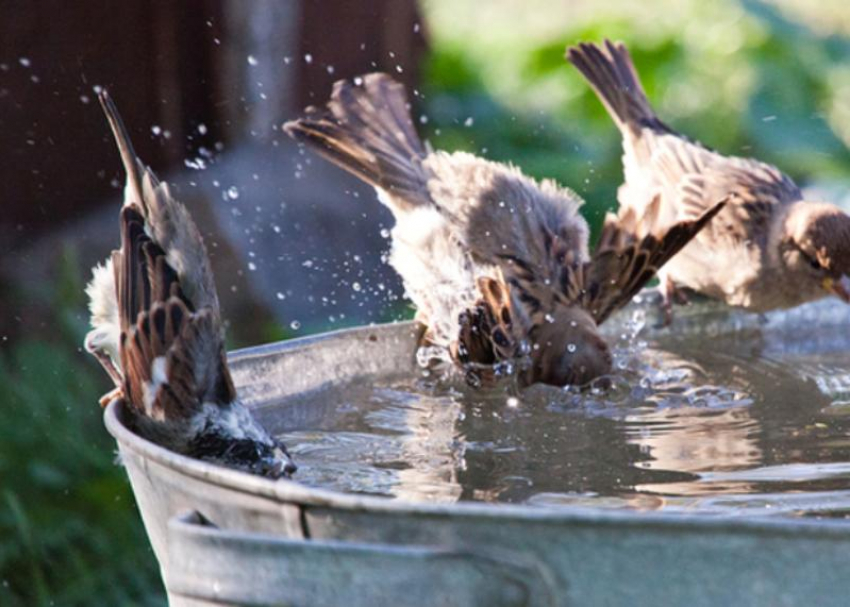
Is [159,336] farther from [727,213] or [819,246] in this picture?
[727,213]

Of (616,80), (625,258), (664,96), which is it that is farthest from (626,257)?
(664,96)

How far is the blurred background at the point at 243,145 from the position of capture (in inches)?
162

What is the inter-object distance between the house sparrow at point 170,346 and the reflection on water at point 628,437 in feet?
0.42

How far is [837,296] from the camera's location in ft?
12.3

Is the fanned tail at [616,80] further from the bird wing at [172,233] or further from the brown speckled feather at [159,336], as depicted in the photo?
the brown speckled feather at [159,336]

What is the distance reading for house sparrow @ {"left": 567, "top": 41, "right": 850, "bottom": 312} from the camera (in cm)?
384

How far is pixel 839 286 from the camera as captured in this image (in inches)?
149

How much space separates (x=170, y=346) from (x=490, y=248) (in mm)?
1398

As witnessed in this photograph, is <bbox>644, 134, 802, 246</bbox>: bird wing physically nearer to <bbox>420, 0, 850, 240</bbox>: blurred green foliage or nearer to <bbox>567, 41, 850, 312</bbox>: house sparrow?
<bbox>567, 41, 850, 312</bbox>: house sparrow

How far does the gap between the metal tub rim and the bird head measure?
2.49 m

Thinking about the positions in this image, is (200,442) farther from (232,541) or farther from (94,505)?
(94,505)

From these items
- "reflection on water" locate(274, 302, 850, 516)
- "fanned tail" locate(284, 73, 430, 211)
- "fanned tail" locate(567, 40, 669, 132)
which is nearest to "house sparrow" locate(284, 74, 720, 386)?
"fanned tail" locate(284, 73, 430, 211)

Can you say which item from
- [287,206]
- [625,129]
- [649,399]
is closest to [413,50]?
[287,206]

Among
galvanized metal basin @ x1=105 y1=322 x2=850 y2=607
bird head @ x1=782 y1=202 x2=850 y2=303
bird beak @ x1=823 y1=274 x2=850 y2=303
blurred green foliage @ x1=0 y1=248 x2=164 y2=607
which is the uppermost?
bird head @ x1=782 y1=202 x2=850 y2=303
